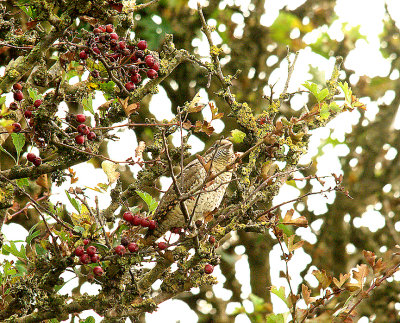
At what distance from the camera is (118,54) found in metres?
2.43

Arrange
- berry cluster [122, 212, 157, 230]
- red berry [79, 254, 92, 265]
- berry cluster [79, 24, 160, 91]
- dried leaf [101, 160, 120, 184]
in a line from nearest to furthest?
red berry [79, 254, 92, 265], berry cluster [79, 24, 160, 91], berry cluster [122, 212, 157, 230], dried leaf [101, 160, 120, 184]

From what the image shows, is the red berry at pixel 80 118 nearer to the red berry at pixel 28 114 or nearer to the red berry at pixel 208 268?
the red berry at pixel 28 114

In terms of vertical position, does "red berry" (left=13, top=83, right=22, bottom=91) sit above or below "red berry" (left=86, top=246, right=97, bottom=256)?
above

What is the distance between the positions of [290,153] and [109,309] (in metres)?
1.17

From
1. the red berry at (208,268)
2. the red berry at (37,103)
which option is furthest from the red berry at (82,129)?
the red berry at (208,268)

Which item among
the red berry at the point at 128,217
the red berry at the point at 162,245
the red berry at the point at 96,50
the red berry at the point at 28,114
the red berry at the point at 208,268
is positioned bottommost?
the red berry at the point at 208,268

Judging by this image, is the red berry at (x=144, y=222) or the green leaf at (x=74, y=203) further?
the green leaf at (x=74, y=203)

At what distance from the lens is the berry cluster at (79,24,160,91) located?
234 cm

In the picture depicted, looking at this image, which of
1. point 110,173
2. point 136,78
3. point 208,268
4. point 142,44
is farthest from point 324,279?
point 142,44

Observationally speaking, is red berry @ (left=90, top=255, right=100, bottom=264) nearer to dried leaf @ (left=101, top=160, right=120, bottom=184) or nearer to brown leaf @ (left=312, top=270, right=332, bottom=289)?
dried leaf @ (left=101, top=160, right=120, bottom=184)

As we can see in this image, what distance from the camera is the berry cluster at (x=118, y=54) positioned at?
234 centimetres

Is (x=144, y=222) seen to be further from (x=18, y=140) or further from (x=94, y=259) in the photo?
(x=18, y=140)

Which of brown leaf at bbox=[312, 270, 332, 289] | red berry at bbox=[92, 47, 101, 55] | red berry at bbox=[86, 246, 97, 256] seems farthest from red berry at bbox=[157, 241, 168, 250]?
red berry at bbox=[92, 47, 101, 55]

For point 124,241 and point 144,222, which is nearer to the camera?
point 124,241
